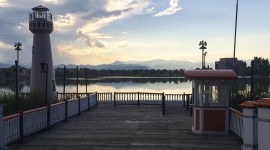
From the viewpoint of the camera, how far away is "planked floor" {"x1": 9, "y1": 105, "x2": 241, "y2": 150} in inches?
441

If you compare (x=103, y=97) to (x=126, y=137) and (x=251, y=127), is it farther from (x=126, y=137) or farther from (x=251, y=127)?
(x=251, y=127)

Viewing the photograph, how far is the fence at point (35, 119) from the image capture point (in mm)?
11040

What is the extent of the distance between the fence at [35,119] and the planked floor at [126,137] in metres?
0.30

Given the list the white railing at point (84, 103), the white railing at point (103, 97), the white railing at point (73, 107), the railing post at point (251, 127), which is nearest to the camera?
the railing post at point (251, 127)

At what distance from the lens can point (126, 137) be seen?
12.8 meters

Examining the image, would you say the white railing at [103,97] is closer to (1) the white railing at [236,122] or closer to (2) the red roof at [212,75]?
(2) the red roof at [212,75]

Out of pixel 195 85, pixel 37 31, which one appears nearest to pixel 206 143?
pixel 195 85

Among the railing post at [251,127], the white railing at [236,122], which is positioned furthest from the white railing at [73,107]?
the railing post at [251,127]

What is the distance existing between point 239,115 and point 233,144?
1.01 meters

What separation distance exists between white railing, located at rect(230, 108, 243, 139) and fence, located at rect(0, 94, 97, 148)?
725 cm

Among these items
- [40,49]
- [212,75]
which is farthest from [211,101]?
[40,49]

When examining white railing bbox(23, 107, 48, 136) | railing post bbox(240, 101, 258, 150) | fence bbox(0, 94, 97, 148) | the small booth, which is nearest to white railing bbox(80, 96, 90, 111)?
fence bbox(0, 94, 97, 148)

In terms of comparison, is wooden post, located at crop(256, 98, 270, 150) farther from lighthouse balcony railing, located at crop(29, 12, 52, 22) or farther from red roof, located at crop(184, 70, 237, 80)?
lighthouse balcony railing, located at crop(29, 12, 52, 22)

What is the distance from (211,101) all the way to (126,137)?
3584 millimetres
